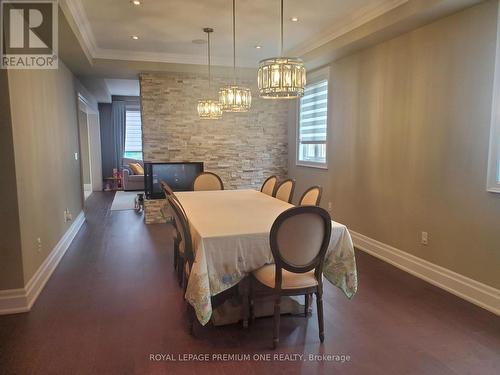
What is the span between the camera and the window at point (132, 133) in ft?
36.1

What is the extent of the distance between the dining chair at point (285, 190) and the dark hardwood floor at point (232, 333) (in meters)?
0.99

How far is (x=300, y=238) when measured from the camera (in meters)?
2.29

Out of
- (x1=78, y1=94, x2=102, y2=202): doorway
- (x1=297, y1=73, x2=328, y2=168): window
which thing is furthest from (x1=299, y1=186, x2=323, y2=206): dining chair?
(x1=78, y1=94, x2=102, y2=202): doorway

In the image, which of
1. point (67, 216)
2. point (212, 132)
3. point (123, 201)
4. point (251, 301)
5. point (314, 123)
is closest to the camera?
point (251, 301)

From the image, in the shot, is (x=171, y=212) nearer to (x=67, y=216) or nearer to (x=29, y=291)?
(x=29, y=291)

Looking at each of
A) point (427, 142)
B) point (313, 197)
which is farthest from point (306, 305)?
point (427, 142)

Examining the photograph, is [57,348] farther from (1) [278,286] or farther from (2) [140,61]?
(2) [140,61]

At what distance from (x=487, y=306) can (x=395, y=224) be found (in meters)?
1.27

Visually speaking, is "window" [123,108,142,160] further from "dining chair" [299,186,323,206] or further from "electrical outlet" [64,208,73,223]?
"dining chair" [299,186,323,206]

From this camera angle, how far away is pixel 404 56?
3.81 meters

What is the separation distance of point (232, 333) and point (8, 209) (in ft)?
6.61

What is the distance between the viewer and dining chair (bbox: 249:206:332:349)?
2.25 meters

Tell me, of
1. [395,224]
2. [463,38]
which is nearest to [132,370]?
[395,224]

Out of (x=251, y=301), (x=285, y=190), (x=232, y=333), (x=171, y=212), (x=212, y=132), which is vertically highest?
(x=212, y=132)
